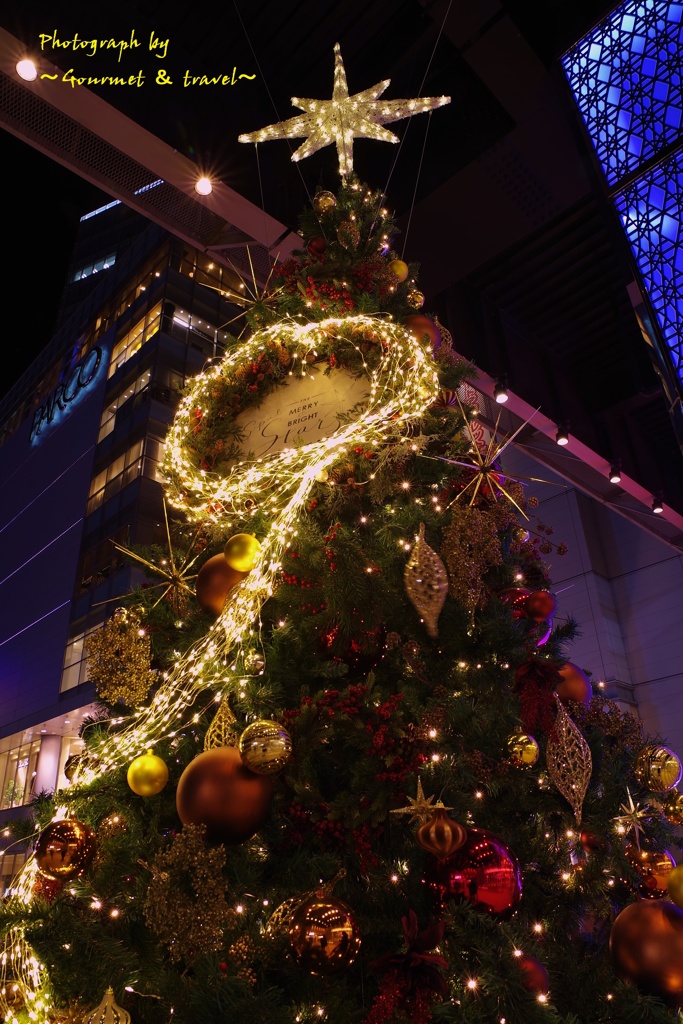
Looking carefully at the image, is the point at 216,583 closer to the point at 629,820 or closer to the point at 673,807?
the point at 629,820

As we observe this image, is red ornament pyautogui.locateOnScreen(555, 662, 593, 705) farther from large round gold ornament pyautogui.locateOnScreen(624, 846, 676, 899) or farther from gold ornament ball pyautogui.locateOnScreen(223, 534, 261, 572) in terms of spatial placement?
gold ornament ball pyautogui.locateOnScreen(223, 534, 261, 572)

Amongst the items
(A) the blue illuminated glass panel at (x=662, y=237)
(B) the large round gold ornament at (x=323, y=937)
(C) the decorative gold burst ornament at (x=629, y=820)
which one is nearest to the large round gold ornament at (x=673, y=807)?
(C) the decorative gold burst ornament at (x=629, y=820)

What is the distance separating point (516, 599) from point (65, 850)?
1612mm

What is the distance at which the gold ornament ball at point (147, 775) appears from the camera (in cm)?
195

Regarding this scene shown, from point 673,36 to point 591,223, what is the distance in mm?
1477

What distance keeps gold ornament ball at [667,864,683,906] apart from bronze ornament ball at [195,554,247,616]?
1640 millimetres

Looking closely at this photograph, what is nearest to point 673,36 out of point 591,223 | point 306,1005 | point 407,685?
point 591,223

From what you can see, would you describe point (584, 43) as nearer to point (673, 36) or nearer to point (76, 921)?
point (673, 36)

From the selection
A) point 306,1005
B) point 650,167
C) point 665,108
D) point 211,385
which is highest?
point 665,108

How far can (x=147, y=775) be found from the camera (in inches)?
76.7

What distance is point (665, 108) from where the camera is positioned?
4828 millimetres

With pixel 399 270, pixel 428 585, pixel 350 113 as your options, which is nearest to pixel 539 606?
pixel 428 585

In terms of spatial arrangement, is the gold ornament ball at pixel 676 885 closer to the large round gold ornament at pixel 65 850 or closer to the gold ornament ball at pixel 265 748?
the gold ornament ball at pixel 265 748

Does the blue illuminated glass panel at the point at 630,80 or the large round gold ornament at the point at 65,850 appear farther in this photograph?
the blue illuminated glass panel at the point at 630,80
